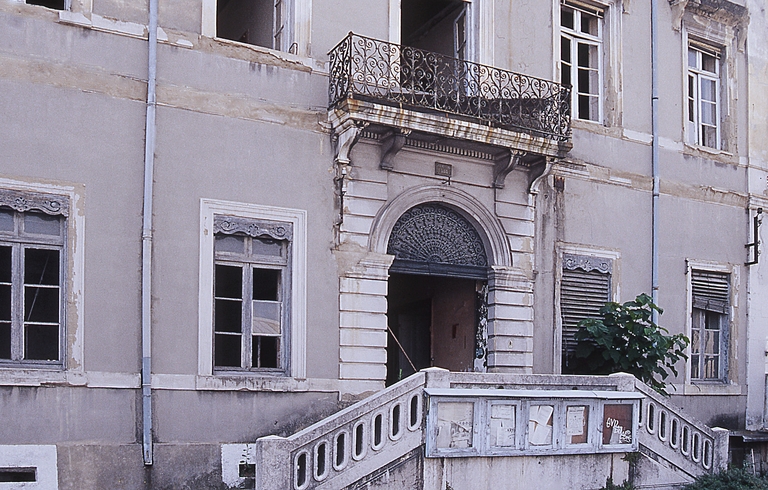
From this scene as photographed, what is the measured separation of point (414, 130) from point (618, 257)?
4554 mm

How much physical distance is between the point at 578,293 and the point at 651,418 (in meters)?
2.73

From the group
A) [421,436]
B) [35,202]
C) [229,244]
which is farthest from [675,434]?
[35,202]

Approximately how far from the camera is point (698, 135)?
16.5 m

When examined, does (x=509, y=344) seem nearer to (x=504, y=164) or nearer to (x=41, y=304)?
(x=504, y=164)

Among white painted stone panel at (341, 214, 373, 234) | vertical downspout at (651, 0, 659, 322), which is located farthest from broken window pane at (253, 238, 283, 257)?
vertical downspout at (651, 0, 659, 322)

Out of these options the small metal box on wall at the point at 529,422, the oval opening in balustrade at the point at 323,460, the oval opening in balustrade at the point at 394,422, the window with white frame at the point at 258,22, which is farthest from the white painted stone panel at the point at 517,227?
the oval opening in balustrade at the point at 323,460

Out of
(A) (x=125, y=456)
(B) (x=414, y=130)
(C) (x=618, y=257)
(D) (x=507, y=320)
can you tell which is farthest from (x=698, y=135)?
(A) (x=125, y=456)

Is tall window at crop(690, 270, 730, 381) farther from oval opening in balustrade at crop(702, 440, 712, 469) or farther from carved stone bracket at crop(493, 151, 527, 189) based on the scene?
carved stone bracket at crop(493, 151, 527, 189)

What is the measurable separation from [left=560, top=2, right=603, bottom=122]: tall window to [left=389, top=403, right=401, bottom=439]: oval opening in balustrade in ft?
21.9

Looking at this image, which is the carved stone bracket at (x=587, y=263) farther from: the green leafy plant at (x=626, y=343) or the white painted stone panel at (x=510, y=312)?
the white painted stone panel at (x=510, y=312)

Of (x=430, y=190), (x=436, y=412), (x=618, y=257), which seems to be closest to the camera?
(x=436, y=412)

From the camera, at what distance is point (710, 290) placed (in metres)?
16.1

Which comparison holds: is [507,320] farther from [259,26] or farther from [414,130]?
[259,26]

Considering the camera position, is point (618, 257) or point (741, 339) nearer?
point (618, 257)
